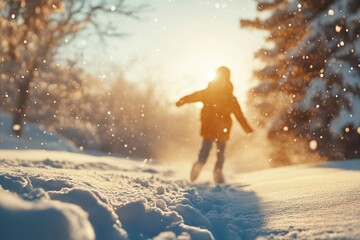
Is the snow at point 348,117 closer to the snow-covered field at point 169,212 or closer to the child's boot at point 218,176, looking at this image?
the child's boot at point 218,176

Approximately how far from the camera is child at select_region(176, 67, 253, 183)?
275 inches

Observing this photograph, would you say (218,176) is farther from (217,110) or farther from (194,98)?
(194,98)

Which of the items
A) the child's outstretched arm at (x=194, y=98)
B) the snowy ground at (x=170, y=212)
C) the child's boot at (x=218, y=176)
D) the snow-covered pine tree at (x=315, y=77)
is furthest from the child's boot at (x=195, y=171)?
the snow-covered pine tree at (x=315, y=77)

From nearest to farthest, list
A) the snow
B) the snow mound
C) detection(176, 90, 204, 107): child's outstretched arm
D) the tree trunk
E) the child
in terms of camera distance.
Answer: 1. the snow mound
2. the child
3. detection(176, 90, 204, 107): child's outstretched arm
4. the snow
5. the tree trunk

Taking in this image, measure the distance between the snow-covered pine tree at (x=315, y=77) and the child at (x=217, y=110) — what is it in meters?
5.68

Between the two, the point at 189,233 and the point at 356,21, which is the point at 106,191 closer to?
the point at 189,233

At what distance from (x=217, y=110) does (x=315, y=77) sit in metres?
6.12

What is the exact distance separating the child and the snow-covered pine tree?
5.68 metres

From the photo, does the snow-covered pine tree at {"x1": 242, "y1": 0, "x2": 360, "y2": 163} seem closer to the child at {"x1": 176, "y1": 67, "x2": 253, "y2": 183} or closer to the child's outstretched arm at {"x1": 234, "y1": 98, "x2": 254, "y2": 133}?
the child's outstretched arm at {"x1": 234, "y1": 98, "x2": 254, "y2": 133}

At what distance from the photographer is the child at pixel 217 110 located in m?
6.98

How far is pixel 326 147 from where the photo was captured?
1195 cm

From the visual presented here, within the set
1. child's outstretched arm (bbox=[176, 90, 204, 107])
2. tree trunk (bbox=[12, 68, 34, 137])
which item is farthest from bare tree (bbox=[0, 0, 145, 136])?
child's outstretched arm (bbox=[176, 90, 204, 107])

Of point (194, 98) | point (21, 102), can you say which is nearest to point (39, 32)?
point (21, 102)

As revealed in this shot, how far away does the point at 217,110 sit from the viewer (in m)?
7.13
